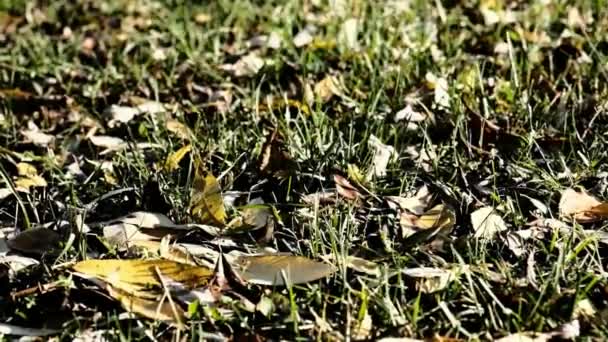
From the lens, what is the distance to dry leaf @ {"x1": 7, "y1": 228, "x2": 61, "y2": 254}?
1.88 m

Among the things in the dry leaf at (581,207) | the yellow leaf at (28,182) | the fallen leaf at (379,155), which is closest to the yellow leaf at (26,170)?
the yellow leaf at (28,182)

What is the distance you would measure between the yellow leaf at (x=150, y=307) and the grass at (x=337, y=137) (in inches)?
1.1

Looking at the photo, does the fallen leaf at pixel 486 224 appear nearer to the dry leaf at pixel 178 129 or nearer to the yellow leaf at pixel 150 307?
the yellow leaf at pixel 150 307

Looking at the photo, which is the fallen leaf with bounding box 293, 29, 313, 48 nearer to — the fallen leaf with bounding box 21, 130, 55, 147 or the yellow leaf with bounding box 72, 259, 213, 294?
the fallen leaf with bounding box 21, 130, 55, 147

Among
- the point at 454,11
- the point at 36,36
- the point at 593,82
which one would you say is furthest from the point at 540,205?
the point at 36,36

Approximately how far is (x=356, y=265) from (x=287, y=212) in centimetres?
30

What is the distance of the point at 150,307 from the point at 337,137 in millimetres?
824

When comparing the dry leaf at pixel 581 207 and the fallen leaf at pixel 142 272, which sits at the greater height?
the dry leaf at pixel 581 207

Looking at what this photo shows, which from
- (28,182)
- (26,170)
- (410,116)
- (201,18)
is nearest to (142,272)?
(28,182)

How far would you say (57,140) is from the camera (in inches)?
99.6

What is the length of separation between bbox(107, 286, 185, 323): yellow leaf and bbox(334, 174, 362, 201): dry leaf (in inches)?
20.9

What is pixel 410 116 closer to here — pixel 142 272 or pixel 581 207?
pixel 581 207

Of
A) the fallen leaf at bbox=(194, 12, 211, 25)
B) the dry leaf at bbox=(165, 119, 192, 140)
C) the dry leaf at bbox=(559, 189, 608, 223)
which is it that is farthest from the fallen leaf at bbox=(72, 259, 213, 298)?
the fallen leaf at bbox=(194, 12, 211, 25)

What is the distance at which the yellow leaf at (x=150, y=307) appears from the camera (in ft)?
5.35
